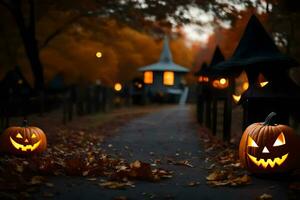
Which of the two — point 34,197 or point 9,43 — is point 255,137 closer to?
point 34,197

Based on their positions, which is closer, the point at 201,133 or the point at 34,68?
the point at 201,133

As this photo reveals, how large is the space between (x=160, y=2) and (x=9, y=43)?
1321 centimetres

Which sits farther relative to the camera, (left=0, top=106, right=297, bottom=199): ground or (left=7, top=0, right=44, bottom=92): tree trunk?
(left=7, top=0, right=44, bottom=92): tree trunk

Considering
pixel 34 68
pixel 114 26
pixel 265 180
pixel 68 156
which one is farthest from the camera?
pixel 114 26

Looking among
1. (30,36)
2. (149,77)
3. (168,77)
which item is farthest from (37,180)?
(168,77)

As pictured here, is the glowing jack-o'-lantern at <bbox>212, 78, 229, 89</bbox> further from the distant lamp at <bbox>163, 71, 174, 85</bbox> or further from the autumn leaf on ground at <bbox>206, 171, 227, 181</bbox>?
the distant lamp at <bbox>163, 71, 174, 85</bbox>

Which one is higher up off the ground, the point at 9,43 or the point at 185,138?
the point at 9,43

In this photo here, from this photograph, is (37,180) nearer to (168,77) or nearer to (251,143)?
(251,143)

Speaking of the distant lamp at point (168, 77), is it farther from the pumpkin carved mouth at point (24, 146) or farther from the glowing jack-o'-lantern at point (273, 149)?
the glowing jack-o'-lantern at point (273, 149)

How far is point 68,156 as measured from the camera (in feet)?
32.9

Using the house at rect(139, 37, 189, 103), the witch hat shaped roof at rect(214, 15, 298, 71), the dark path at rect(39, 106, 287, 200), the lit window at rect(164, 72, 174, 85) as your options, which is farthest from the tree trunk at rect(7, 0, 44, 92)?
the witch hat shaped roof at rect(214, 15, 298, 71)

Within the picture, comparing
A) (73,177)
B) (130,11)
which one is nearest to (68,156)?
(73,177)

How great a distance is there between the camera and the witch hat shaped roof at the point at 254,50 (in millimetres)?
9891

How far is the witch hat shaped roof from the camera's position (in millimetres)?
9891
